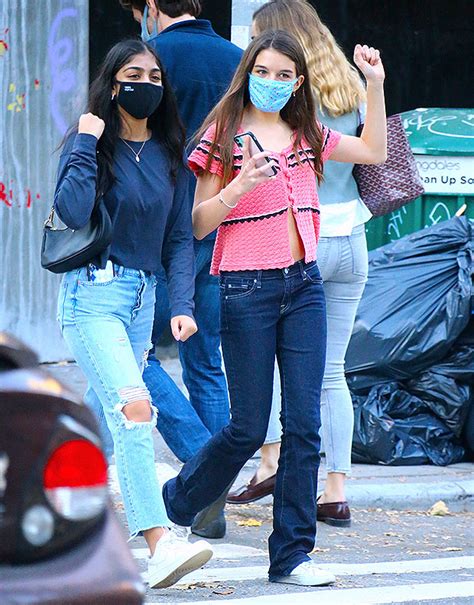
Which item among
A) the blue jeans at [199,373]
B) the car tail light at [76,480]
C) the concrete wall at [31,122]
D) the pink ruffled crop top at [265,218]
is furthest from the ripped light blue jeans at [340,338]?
the car tail light at [76,480]

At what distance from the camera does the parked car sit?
7.03 ft

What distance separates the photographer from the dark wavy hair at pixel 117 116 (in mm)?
4371

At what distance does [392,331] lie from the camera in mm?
6633

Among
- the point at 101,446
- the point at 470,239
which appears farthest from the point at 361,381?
the point at 101,446

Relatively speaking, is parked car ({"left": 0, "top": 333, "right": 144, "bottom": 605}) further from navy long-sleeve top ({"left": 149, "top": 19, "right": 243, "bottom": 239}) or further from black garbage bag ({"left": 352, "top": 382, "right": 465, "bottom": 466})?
black garbage bag ({"left": 352, "top": 382, "right": 465, "bottom": 466})

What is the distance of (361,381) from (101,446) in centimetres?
448

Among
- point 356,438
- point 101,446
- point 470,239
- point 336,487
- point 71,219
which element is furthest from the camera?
point 470,239

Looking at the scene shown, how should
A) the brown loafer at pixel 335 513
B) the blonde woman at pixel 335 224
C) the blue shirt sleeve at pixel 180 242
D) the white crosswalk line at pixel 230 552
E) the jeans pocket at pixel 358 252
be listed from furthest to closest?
the brown loafer at pixel 335 513, the jeans pocket at pixel 358 252, the blonde woman at pixel 335 224, the white crosswalk line at pixel 230 552, the blue shirt sleeve at pixel 180 242

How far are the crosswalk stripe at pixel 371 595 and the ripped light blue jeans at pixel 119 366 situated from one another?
338 millimetres

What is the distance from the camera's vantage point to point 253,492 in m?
5.64

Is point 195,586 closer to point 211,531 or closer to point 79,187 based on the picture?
point 211,531

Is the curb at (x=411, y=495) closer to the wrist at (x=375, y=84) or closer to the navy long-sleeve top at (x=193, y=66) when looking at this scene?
the navy long-sleeve top at (x=193, y=66)

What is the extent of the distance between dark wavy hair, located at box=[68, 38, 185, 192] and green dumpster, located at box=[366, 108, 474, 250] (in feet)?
10.7

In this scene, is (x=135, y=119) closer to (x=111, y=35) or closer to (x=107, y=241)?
(x=107, y=241)
